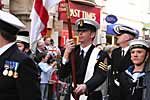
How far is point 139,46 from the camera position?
Result: 6312 millimetres

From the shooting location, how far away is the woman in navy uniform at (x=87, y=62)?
259 inches

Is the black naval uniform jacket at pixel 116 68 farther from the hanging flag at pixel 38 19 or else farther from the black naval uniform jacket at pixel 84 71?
the hanging flag at pixel 38 19

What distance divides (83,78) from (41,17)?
1.00 m

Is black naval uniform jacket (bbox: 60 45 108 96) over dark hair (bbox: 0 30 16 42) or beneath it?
beneath

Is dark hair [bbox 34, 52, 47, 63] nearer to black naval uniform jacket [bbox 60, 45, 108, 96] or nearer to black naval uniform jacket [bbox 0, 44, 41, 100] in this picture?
black naval uniform jacket [bbox 60, 45, 108, 96]

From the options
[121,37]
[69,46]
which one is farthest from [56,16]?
[69,46]

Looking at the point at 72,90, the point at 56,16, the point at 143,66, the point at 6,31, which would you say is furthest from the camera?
the point at 56,16

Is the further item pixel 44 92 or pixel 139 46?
pixel 44 92

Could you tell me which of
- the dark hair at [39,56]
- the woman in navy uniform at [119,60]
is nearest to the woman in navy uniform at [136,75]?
the woman in navy uniform at [119,60]

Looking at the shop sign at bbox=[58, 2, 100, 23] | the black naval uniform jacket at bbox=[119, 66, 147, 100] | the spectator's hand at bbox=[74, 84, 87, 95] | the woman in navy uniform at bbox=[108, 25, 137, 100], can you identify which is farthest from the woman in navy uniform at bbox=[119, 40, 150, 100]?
the shop sign at bbox=[58, 2, 100, 23]

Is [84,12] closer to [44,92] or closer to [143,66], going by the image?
[44,92]

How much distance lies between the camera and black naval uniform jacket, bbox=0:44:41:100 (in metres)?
4.32

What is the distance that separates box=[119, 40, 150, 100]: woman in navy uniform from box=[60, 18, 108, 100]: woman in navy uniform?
1.26 ft

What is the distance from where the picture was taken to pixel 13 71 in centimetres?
435
